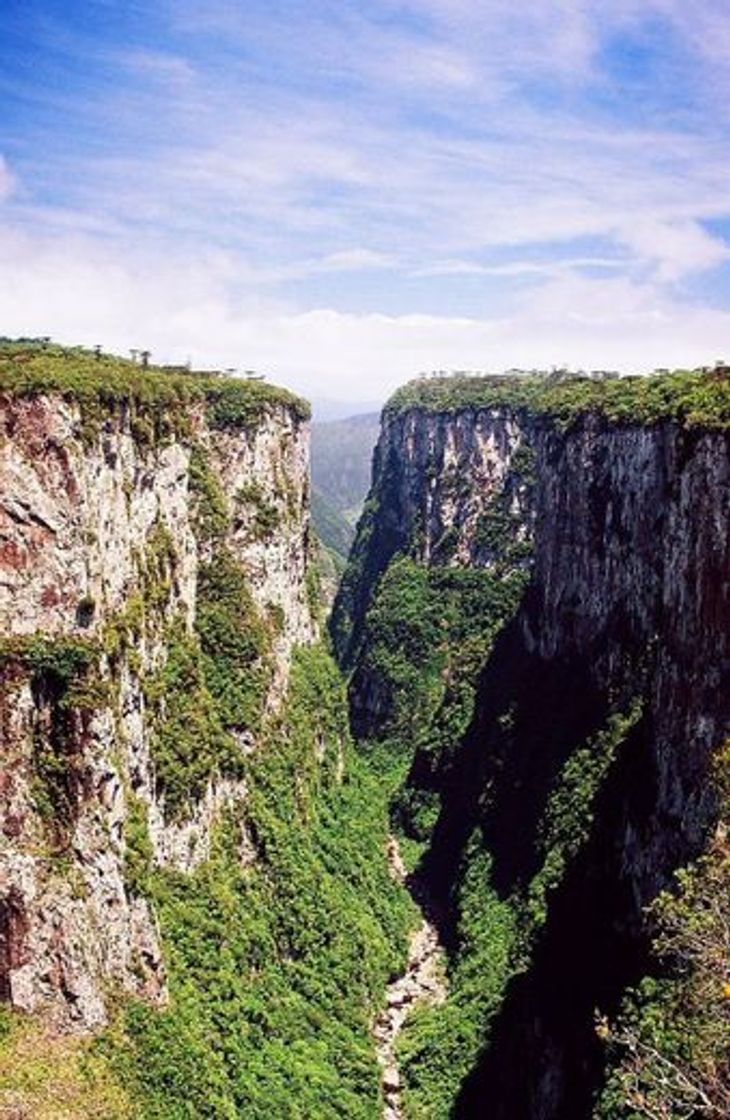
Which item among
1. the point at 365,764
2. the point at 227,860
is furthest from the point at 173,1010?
the point at 365,764

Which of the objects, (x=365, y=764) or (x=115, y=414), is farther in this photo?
(x=365, y=764)

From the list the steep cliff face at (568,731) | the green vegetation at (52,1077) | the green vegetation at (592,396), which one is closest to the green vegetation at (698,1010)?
the steep cliff face at (568,731)

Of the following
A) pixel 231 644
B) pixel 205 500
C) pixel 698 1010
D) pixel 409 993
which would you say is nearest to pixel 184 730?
pixel 231 644

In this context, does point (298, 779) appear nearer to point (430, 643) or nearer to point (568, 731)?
point (568, 731)

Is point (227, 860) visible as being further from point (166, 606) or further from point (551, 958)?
point (551, 958)

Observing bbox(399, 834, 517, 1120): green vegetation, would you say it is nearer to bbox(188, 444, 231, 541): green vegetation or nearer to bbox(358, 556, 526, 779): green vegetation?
bbox(188, 444, 231, 541): green vegetation
